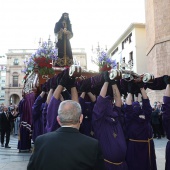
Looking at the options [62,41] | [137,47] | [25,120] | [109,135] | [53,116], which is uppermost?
[137,47]

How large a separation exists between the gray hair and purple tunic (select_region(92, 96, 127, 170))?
125 cm

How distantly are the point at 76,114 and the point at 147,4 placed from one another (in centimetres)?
2157

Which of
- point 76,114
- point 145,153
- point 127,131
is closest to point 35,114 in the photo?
point 127,131

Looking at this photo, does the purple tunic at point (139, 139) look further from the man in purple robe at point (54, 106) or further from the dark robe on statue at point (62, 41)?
the dark robe on statue at point (62, 41)

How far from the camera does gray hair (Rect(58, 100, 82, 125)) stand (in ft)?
7.57

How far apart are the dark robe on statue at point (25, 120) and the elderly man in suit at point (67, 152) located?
20.4 feet

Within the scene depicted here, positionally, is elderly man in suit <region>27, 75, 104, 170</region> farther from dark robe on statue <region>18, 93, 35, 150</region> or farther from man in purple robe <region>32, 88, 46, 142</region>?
dark robe on statue <region>18, 93, 35, 150</region>

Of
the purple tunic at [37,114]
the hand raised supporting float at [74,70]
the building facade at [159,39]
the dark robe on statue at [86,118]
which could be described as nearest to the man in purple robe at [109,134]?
the hand raised supporting float at [74,70]

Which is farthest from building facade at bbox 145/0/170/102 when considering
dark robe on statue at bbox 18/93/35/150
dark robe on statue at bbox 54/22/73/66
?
dark robe on statue at bbox 18/93/35/150

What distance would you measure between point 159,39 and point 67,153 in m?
18.7

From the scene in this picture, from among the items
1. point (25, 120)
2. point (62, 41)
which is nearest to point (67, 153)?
point (25, 120)

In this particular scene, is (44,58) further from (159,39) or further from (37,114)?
(159,39)

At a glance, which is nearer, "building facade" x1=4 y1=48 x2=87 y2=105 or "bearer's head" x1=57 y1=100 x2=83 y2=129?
"bearer's head" x1=57 y1=100 x2=83 y2=129

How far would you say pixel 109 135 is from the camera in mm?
3557
